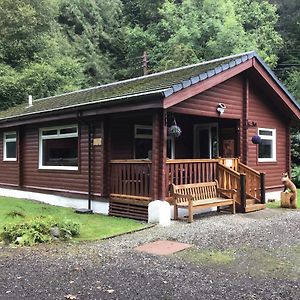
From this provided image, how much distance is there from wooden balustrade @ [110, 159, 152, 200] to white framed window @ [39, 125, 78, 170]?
1827 millimetres

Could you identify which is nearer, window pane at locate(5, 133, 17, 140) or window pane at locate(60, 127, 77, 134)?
window pane at locate(60, 127, 77, 134)

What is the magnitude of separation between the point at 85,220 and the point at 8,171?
21.8 feet

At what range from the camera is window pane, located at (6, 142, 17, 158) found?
14.8m

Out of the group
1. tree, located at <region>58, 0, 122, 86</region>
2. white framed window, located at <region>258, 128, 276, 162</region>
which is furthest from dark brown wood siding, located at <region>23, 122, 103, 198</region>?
tree, located at <region>58, 0, 122, 86</region>

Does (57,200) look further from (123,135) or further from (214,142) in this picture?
(214,142)

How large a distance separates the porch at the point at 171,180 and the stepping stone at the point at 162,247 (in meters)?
2.09

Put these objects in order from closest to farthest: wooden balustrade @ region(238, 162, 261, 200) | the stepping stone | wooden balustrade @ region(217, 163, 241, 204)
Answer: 1. the stepping stone
2. wooden balustrade @ region(217, 163, 241, 204)
3. wooden balustrade @ region(238, 162, 261, 200)

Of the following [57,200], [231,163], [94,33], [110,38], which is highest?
[94,33]

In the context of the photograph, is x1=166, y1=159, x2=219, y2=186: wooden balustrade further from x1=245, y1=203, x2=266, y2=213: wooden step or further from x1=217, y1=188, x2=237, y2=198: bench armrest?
x1=245, y1=203, x2=266, y2=213: wooden step

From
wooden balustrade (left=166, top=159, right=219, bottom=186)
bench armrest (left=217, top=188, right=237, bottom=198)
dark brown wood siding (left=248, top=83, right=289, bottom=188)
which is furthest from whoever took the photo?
dark brown wood siding (left=248, top=83, right=289, bottom=188)

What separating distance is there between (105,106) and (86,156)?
6.16ft

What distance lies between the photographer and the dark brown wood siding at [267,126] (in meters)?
12.8

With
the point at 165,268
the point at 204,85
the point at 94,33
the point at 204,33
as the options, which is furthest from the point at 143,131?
the point at 94,33

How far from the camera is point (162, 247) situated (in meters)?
6.99
